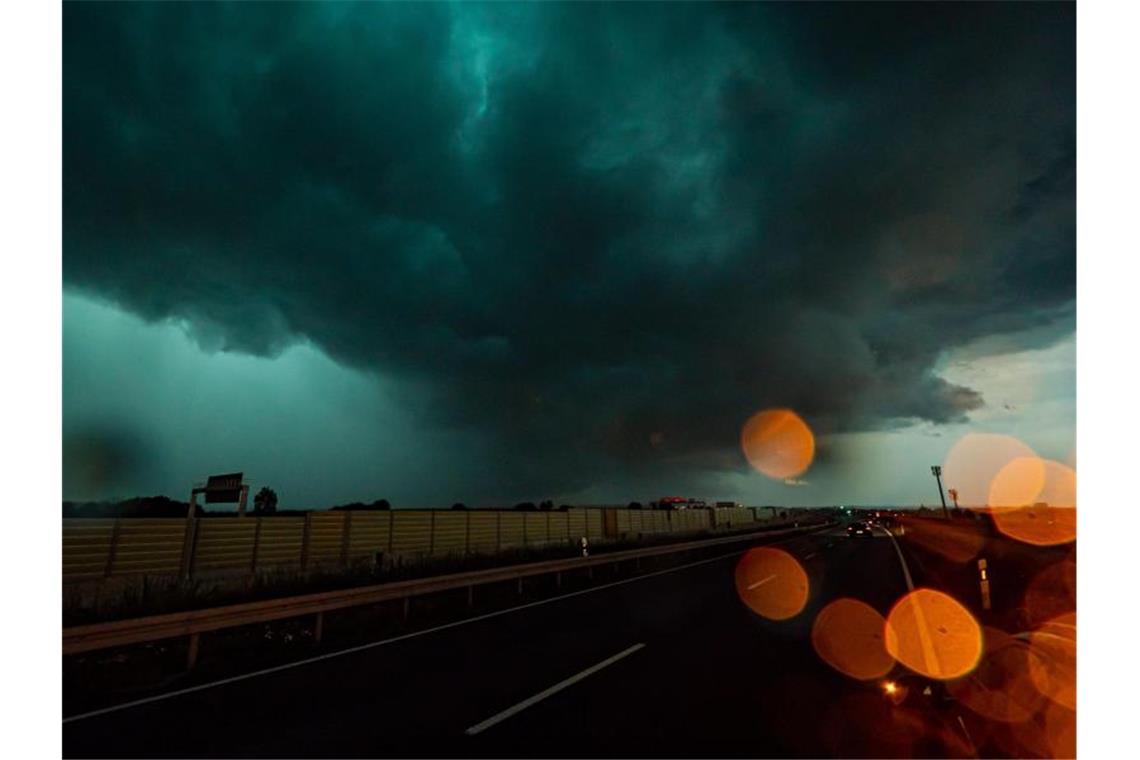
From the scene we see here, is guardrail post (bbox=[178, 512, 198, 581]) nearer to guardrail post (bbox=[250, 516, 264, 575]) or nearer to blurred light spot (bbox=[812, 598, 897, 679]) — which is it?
guardrail post (bbox=[250, 516, 264, 575])

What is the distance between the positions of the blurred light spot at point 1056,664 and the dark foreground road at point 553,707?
76 centimetres

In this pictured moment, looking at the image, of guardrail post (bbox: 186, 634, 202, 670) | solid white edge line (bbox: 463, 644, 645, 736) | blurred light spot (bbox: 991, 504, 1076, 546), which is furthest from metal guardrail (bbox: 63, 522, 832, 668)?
blurred light spot (bbox: 991, 504, 1076, 546)

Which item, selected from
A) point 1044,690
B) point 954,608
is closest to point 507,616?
point 954,608

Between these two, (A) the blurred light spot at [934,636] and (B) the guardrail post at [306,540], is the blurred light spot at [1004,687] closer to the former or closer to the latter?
(A) the blurred light spot at [934,636]

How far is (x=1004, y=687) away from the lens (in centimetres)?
500

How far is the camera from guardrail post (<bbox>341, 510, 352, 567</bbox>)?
2556 centimetres

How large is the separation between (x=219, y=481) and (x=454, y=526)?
15.6 metres

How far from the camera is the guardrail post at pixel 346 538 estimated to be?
25562mm

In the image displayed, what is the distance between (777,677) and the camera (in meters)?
7.50

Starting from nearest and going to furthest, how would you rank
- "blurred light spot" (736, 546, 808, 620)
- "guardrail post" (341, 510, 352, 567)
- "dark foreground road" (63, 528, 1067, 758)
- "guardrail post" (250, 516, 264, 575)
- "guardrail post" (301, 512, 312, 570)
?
"dark foreground road" (63, 528, 1067, 758) < "blurred light spot" (736, 546, 808, 620) < "guardrail post" (250, 516, 264, 575) < "guardrail post" (301, 512, 312, 570) < "guardrail post" (341, 510, 352, 567)

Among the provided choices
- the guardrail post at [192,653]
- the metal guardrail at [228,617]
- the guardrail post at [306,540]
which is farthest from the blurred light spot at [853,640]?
the guardrail post at [306,540]

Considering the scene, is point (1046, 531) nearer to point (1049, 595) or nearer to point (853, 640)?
point (1049, 595)

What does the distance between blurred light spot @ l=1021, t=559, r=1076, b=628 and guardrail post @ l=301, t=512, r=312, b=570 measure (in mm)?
22888

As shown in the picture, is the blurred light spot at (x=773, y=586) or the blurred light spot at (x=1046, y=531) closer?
the blurred light spot at (x=773, y=586)
